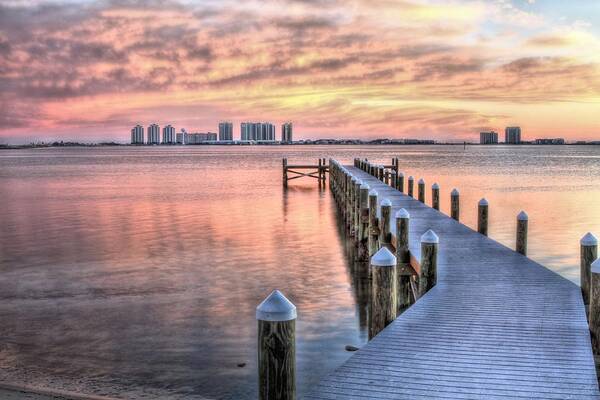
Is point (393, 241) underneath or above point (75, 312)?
above

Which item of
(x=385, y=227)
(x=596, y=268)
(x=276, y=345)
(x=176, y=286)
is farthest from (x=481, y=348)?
(x=176, y=286)

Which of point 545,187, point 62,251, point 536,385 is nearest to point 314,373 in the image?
point 536,385

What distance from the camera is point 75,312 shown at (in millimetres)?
12211

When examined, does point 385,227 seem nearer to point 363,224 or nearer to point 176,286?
point 363,224

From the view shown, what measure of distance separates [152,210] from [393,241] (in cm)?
1962

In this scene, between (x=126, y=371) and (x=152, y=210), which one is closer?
(x=126, y=371)

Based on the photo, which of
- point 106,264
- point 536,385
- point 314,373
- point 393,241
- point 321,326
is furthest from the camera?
point 106,264

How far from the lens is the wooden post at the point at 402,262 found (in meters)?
11.2

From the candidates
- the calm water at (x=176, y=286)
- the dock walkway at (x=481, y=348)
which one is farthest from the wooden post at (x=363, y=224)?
the dock walkway at (x=481, y=348)

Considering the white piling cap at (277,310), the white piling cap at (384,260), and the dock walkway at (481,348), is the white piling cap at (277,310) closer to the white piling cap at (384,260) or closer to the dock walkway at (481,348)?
the dock walkway at (481,348)

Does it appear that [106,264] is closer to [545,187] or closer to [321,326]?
[321,326]

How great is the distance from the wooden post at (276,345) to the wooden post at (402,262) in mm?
6436

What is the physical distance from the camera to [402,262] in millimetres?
11188

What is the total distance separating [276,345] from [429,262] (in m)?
5.01
